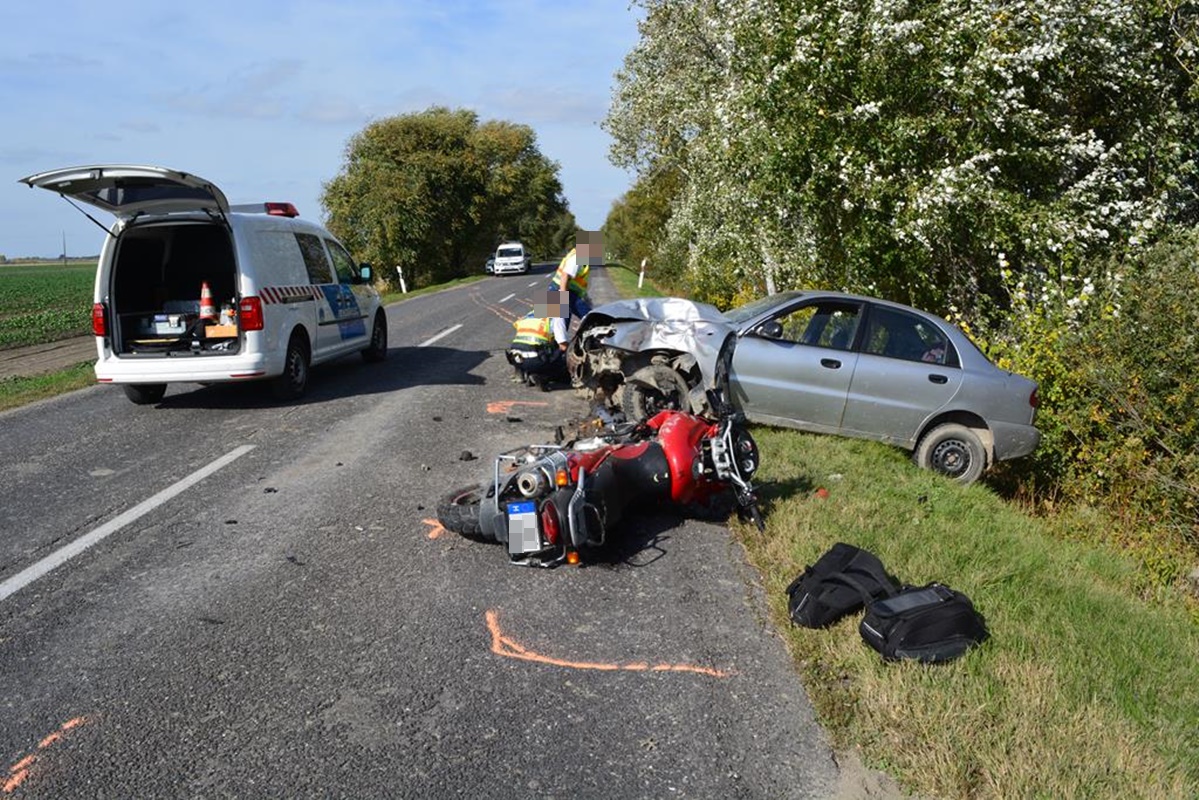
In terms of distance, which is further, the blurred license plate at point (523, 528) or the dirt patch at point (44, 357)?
the dirt patch at point (44, 357)

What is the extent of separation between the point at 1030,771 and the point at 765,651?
1.32m

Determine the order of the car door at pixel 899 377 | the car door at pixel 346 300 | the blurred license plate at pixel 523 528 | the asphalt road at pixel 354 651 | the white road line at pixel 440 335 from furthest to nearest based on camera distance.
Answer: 1. the white road line at pixel 440 335
2. the car door at pixel 346 300
3. the car door at pixel 899 377
4. the blurred license plate at pixel 523 528
5. the asphalt road at pixel 354 651

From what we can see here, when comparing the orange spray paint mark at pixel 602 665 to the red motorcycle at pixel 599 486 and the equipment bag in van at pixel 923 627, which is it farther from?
the red motorcycle at pixel 599 486

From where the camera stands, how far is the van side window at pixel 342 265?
11.9 m

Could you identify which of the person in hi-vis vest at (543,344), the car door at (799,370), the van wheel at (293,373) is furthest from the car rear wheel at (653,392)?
the van wheel at (293,373)

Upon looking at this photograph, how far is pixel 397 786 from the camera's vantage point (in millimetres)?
3104

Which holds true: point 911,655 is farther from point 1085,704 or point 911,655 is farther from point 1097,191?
point 1097,191

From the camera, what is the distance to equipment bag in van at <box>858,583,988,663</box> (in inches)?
156

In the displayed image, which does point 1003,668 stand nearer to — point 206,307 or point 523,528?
point 523,528

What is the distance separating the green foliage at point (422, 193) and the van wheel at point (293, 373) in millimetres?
37029

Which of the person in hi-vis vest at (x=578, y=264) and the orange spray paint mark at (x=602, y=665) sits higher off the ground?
the person in hi-vis vest at (x=578, y=264)

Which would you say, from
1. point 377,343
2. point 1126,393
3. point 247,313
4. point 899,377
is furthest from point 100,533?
point 1126,393

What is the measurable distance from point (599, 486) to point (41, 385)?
377 inches

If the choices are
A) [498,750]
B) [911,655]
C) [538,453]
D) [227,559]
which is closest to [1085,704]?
[911,655]
